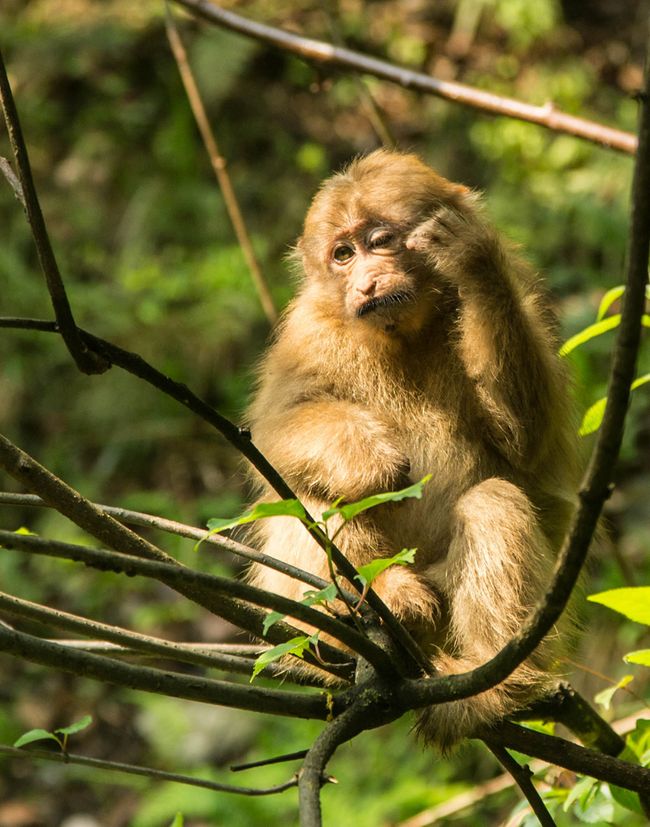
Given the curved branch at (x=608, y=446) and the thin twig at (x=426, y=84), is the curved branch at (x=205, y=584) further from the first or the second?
the thin twig at (x=426, y=84)

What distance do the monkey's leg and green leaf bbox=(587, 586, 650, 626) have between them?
1052mm

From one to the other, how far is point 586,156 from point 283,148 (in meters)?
3.04

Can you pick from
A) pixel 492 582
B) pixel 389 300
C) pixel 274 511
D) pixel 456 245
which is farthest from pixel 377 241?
pixel 274 511

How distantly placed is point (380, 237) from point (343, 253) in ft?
0.77

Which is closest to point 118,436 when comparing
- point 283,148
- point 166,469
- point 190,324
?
point 166,469

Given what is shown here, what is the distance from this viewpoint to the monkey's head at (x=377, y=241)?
392 centimetres

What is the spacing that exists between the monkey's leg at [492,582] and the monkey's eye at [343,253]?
1141mm

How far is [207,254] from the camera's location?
9.98 meters

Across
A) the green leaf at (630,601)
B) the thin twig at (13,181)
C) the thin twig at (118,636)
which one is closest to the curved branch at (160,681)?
the thin twig at (118,636)

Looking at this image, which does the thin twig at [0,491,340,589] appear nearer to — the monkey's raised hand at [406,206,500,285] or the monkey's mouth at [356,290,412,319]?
the monkey's raised hand at [406,206,500,285]

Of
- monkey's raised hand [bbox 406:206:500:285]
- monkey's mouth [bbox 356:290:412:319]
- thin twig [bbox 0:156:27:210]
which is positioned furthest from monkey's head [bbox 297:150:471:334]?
thin twig [bbox 0:156:27:210]

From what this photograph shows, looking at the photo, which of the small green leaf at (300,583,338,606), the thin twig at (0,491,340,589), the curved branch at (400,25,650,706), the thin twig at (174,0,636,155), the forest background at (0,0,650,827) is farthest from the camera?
the forest background at (0,0,650,827)

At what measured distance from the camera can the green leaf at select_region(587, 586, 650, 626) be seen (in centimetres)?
211

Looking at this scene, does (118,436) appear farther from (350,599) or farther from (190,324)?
(350,599)
